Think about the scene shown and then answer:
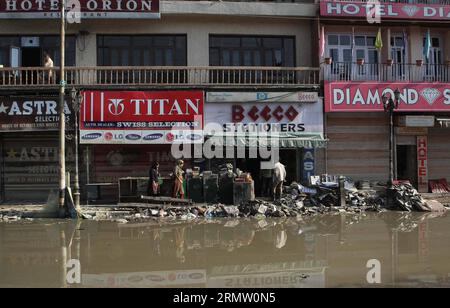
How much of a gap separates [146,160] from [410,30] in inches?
498

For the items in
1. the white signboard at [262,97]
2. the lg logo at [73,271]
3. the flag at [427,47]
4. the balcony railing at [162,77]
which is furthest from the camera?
the flag at [427,47]

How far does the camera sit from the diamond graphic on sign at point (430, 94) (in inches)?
861

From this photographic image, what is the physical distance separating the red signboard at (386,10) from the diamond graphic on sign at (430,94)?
3.06 metres

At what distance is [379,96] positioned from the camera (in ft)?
70.8

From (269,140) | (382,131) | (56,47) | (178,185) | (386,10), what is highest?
(386,10)

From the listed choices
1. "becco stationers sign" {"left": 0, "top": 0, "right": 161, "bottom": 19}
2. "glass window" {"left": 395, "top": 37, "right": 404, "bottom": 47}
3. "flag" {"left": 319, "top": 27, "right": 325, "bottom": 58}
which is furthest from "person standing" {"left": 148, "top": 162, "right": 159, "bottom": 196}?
"glass window" {"left": 395, "top": 37, "right": 404, "bottom": 47}

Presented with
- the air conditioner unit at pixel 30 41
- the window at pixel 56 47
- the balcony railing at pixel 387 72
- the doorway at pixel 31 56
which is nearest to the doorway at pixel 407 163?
the balcony railing at pixel 387 72

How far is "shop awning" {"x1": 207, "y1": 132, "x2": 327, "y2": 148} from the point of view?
20.6 metres

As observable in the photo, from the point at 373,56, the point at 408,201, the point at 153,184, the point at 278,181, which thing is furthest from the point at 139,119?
the point at 373,56

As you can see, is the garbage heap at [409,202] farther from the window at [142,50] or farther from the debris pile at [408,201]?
the window at [142,50]

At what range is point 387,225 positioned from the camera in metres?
14.4

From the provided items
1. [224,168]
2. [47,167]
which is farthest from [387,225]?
[47,167]

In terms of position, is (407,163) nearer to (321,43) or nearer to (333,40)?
(333,40)

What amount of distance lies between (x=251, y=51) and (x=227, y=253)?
45.4 ft
